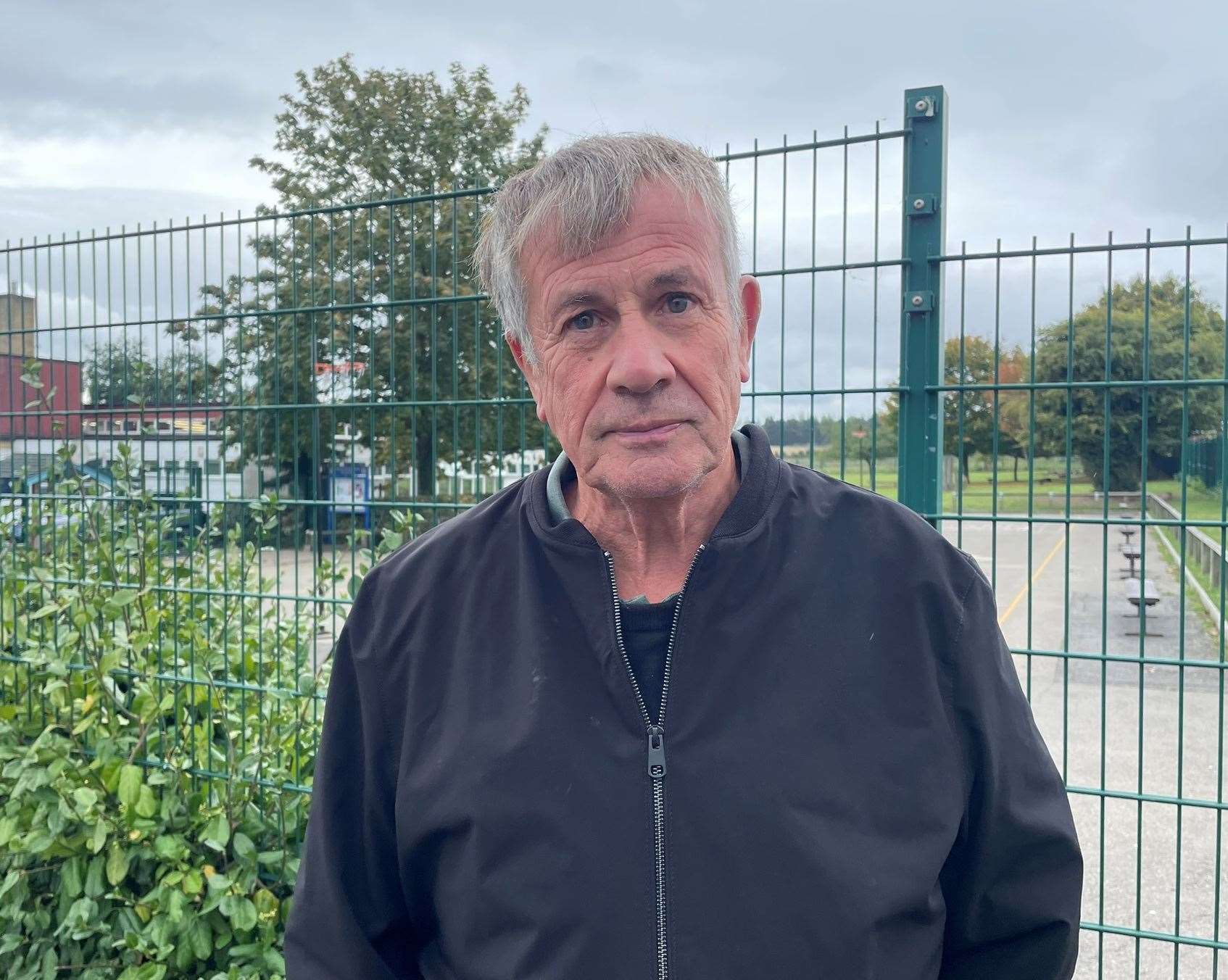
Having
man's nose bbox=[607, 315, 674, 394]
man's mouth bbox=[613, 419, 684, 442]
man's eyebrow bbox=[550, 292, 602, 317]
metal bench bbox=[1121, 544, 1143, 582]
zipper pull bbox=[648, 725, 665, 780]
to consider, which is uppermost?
man's eyebrow bbox=[550, 292, 602, 317]

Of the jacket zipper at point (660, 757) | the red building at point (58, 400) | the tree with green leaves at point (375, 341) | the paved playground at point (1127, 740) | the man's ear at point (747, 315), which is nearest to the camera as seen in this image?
the jacket zipper at point (660, 757)

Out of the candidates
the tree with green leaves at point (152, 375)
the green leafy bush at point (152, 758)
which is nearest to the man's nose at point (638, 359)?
the green leafy bush at point (152, 758)

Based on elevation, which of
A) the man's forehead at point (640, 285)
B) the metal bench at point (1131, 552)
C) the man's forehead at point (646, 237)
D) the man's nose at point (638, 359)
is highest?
the man's forehead at point (646, 237)

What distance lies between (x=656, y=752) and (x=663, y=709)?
2.3 inches

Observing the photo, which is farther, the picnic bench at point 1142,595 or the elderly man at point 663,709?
the picnic bench at point 1142,595

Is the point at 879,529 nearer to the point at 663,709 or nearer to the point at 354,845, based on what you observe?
the point at 663,709

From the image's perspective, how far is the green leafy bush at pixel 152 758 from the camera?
3.29 metres

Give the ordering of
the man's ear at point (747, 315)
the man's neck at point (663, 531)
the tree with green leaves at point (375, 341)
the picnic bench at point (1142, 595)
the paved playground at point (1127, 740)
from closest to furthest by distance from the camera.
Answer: the man's neck at point (663, 531) < the man's ear at point (747, 315) < the picnic bench at point (1142, 595) < the paved playground at point (1127, 740) < the tree with green leaves at point (375, 341)

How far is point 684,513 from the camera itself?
1.61m

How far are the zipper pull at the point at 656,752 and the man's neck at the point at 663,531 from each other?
9.4 inches

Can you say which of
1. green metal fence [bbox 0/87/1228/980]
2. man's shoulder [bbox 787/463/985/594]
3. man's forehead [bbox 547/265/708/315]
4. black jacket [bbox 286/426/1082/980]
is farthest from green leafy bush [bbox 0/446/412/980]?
man's shoulder [bbox 787/463/985/594]

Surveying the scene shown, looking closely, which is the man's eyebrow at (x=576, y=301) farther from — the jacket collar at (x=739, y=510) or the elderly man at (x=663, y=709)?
the jacket collar at (x=739, y=510)

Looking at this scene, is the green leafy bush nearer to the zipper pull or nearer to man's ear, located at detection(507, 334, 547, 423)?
man's ear, located at detection(507, 334, 547, 423)

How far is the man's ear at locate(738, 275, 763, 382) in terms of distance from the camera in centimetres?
171
